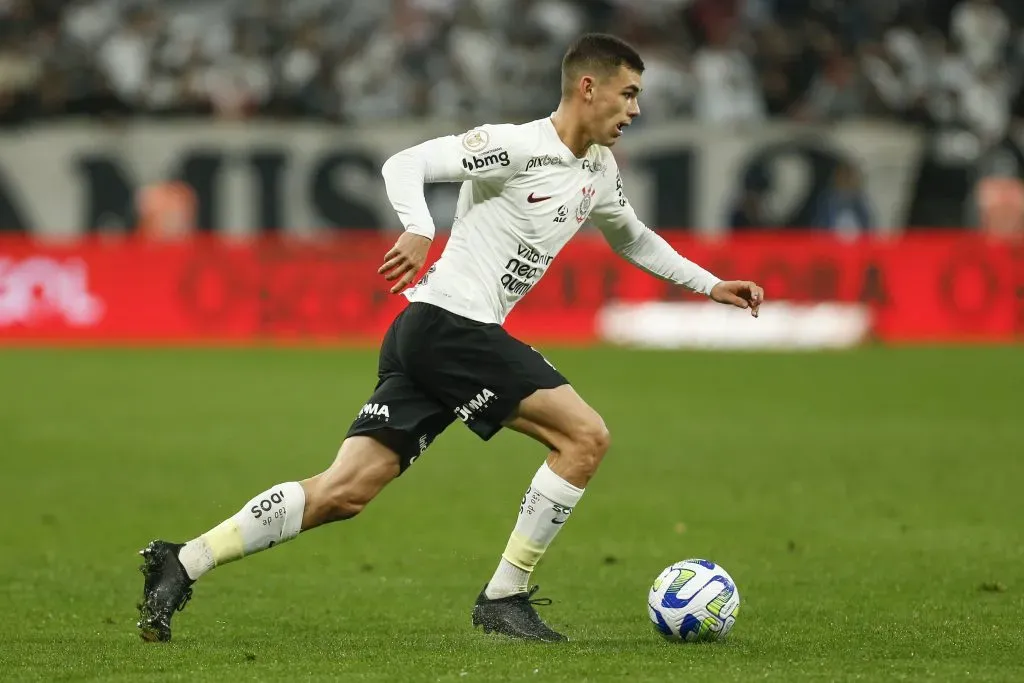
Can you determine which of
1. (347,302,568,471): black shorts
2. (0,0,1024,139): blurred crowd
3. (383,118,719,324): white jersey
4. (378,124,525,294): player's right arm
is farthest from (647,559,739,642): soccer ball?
(0,0,1024,139): blurred crowd

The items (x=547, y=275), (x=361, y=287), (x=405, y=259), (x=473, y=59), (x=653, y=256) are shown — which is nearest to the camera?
(x=405, y=259)

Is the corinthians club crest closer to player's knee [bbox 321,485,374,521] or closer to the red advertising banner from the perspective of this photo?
player's knee [bbox 321,485,374,521]

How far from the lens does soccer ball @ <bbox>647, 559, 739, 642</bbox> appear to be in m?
6.60

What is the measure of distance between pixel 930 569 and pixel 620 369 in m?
11.0

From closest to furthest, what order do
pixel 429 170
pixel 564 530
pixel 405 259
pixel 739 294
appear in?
pixel 405 259 < pixel 429 170 < pixel 739 294 < pixel 564 530

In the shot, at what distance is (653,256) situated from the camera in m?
7.57

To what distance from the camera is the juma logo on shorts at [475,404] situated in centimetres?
670

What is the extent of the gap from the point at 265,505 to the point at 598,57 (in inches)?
89.9

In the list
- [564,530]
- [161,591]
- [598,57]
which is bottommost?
[564,530]

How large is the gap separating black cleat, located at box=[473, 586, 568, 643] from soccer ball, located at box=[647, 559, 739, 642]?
0.42 m

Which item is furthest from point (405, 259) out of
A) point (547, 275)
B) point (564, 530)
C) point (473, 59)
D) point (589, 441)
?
point (473, 59)

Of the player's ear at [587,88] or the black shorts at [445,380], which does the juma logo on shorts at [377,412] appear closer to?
→ the black shorts at [445,380]

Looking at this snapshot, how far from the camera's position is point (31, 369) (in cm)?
1938

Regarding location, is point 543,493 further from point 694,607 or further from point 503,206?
point 503,206
